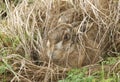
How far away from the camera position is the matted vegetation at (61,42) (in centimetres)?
298

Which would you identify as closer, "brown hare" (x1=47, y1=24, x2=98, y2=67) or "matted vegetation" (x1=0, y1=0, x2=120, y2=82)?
"matted vegetation" (x1=0, y1=0, x2=120, y2=82)

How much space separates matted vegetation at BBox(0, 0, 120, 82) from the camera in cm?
298

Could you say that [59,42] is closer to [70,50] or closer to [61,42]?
[61,42]

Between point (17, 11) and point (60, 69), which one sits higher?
point (17, 11)

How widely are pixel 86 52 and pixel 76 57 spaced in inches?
3.9

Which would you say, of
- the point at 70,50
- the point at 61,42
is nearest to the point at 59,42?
the point at 61,42

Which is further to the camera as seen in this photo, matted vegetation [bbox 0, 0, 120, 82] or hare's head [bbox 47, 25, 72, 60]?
hare's head [bbox 47, 25, 72, 60]

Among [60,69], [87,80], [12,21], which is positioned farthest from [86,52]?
[12,21]

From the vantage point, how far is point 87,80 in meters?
2.64

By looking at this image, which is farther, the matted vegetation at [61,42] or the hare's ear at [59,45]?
the hare's ear at [59,45]

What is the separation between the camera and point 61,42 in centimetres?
318

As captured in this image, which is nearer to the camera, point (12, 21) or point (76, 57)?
point (76, 57)

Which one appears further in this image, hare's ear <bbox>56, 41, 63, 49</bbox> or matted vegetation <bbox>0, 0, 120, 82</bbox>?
hare's ear <bbox>56, 41, 63, 49</bbox>

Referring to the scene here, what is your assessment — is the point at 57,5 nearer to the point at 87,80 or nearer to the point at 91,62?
the point at 91,62
